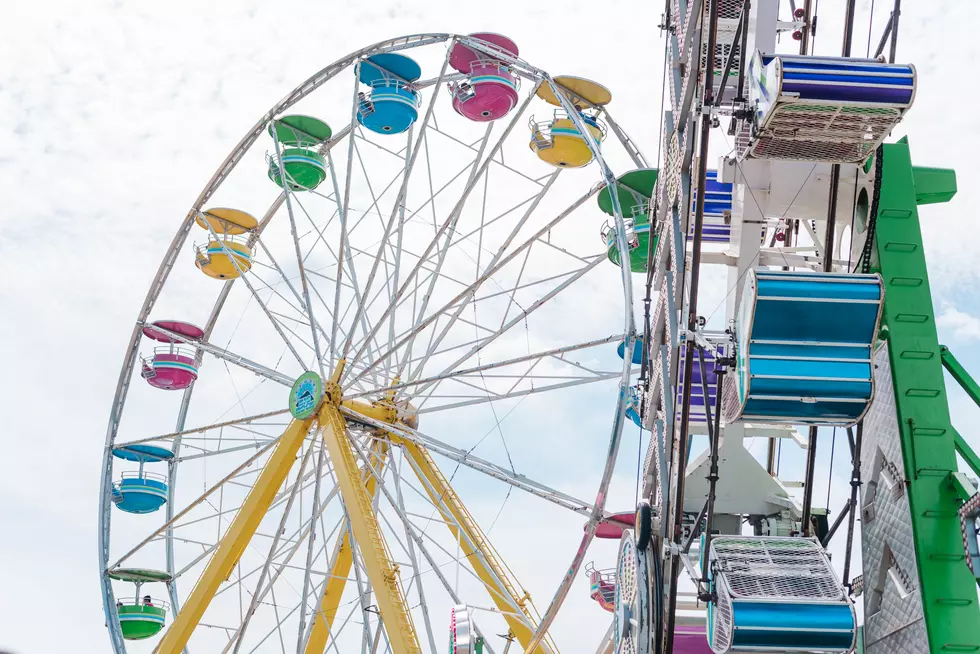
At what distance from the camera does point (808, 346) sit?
7551 millimetres

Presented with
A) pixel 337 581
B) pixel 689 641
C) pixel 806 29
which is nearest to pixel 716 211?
pixel 806 29

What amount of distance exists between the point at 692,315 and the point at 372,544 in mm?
5272

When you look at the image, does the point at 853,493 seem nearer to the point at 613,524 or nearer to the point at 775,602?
the point at 775,602

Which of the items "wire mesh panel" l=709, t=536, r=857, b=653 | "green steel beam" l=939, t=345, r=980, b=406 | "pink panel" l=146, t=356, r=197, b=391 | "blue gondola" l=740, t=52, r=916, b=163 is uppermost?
"pink panel" l=146, t=356, r=197, b=391

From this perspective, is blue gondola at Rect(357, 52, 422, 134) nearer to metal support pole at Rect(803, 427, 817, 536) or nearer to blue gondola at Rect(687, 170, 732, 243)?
blue gondola at Rect(687, 170, 732, 243)

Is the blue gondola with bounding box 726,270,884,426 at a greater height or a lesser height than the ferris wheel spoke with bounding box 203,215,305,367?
lesser

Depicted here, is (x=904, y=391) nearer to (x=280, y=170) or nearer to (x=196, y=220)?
(x=280, y=170)

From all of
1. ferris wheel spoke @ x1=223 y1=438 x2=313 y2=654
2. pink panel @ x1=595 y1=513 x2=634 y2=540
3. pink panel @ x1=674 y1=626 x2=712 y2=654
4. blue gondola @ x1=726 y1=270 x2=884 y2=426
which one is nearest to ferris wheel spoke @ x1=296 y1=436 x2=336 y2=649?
ferris wheel spoke @ x1=223 y1=438 x2=313 y2=654

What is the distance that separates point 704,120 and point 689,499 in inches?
125

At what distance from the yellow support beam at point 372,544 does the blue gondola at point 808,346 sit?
17.2 feet

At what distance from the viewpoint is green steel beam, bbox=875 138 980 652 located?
7398 mm

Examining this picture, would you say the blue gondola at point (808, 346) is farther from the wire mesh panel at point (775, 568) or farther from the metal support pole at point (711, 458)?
the wire mesh panel at point (775, 568)

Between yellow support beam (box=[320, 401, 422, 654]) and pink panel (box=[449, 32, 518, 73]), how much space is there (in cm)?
470

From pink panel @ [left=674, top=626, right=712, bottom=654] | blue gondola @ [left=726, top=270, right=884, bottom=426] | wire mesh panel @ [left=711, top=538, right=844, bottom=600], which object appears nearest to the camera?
blue gondola @ [left=726, top=270, right=884, bottom=426]
